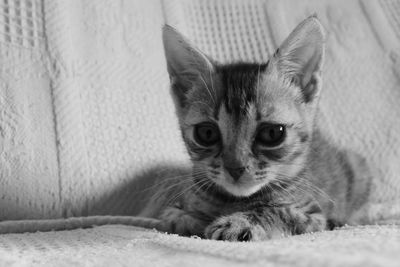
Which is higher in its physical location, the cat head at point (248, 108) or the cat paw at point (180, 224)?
the cat head at point (248, 108)

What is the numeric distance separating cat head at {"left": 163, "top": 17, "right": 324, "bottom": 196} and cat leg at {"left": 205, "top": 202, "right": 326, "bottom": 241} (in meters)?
0.05

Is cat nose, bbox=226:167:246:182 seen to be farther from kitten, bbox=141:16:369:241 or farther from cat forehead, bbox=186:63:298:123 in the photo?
cat forehead, bbox=186:63:298:123

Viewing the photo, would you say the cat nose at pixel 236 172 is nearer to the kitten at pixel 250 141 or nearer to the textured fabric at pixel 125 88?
the kitten at pixel 250 141

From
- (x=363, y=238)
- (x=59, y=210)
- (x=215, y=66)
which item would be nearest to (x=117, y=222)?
(x=59, y=210)

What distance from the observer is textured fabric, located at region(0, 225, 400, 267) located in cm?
62

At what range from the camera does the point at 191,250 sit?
765mm

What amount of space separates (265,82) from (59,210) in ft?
2.09

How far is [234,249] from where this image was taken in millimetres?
734

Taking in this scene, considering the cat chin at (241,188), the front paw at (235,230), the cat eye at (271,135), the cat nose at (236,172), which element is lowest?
the front paw at (235,230)

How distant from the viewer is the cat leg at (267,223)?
91 centimetres

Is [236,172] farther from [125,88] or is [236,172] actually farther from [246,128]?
[125,88]

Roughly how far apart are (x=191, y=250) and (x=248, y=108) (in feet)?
1.13

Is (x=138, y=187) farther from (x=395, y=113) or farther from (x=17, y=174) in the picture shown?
(x=395, y=113)

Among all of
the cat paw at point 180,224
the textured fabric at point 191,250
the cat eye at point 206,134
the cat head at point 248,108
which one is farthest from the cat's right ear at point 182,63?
the textured fabric at point 191,250
